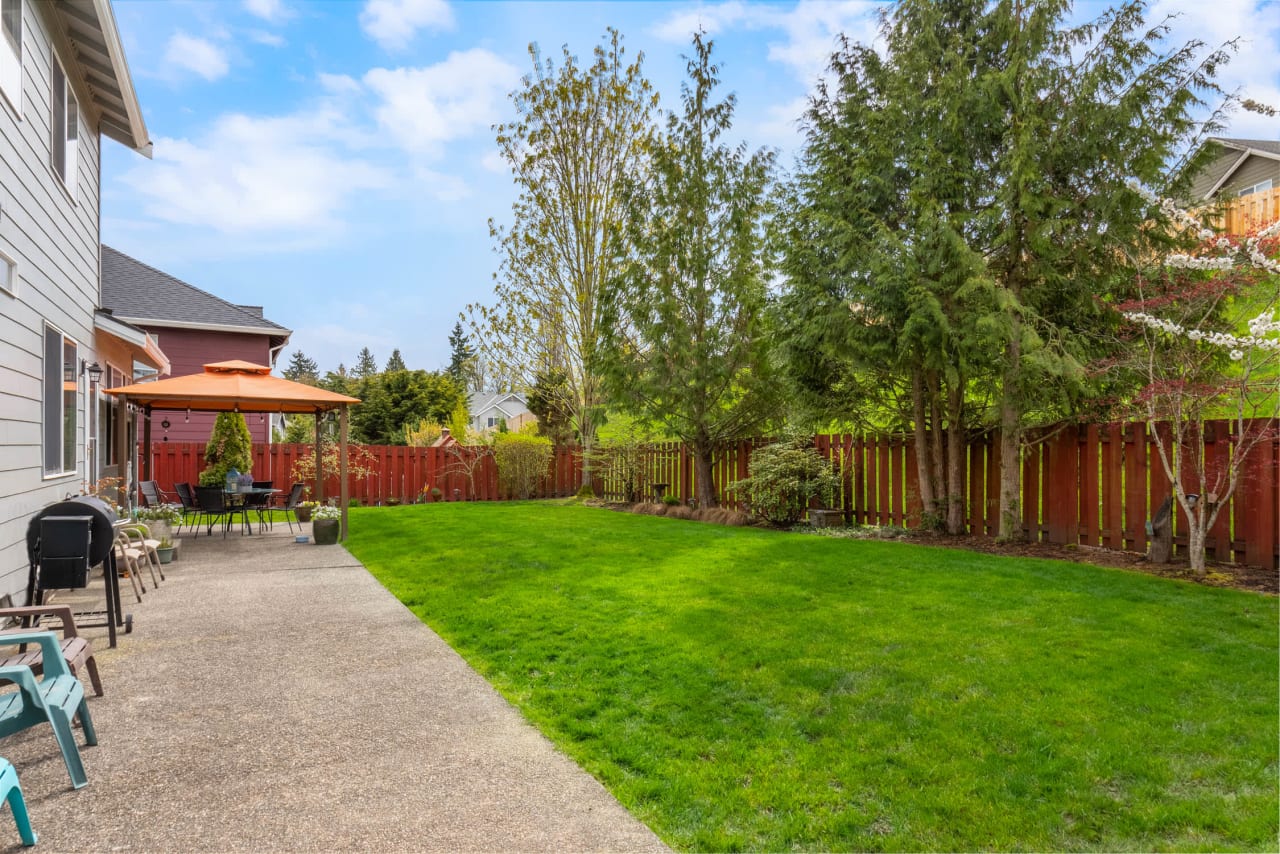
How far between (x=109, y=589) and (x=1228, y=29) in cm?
1086

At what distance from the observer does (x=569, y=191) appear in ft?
53.4

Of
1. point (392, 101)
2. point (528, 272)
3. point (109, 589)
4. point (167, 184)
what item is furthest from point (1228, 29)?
point (167, 184)

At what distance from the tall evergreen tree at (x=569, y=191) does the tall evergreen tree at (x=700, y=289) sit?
3218 millimetres

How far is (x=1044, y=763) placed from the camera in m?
2.78

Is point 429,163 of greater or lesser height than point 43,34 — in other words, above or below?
above

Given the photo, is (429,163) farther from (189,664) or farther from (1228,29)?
(1228,29)

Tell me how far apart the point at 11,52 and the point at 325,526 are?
20.1ft

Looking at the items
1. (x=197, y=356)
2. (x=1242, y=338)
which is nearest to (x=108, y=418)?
(x=197, y=356)

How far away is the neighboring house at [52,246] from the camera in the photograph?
198 inches

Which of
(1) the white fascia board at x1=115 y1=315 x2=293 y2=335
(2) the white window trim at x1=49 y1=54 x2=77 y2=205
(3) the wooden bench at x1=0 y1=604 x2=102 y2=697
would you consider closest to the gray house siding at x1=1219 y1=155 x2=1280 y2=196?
(2) the white window trim at x1=49 y1=54 x2=77 y2=205

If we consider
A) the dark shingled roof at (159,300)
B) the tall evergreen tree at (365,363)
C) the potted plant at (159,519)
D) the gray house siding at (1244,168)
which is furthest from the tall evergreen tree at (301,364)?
the gray house siding at (1244,168)

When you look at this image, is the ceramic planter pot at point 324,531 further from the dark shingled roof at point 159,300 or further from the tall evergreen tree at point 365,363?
the tall evergreen tree at point 365,363

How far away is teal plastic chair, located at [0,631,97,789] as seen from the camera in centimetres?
254

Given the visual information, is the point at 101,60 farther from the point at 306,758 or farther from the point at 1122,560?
the point at 1122,560
